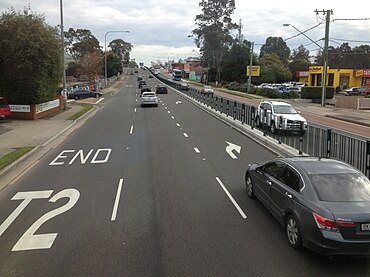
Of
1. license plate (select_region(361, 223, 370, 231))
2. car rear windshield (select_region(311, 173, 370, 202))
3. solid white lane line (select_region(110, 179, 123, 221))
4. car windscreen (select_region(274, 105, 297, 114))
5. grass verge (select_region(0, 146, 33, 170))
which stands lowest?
solid white lane line (select_region(110, 179, 123, 221))

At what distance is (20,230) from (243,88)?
232 ft

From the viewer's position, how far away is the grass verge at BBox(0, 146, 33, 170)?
43.2 feet

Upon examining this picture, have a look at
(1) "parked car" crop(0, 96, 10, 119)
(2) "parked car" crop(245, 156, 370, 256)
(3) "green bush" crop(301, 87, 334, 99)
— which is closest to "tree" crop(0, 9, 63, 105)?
(1) "parked car" crop(0, 96, 10, 119)

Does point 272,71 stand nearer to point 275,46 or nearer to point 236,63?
point 236,63

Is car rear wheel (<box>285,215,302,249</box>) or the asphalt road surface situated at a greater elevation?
car rear wheel (<box>285,215,302,249</box>)

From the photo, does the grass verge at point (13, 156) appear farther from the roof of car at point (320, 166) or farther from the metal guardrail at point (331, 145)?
the metal guardrail at point (331, 145)

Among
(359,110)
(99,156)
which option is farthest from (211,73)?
(99,156)

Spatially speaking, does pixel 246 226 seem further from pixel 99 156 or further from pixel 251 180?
pixel 99 156

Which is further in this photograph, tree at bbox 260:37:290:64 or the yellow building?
tree at bbox 260:37:290:64

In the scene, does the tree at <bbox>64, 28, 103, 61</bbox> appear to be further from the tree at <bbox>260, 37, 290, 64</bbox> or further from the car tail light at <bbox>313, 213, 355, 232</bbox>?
the car tail light at <bbox>313, 213, 355, 232</bbox>

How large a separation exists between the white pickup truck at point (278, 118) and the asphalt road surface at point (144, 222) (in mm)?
3338

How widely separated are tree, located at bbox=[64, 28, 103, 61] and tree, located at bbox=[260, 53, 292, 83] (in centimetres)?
4844

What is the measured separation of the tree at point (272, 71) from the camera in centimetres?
10231

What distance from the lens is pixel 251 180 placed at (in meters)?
9.43
